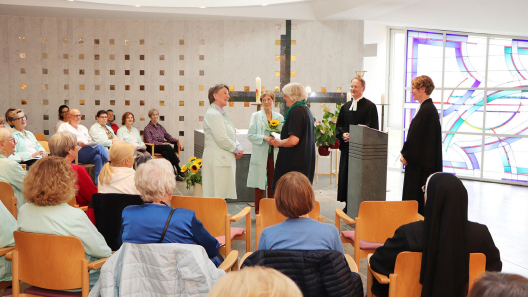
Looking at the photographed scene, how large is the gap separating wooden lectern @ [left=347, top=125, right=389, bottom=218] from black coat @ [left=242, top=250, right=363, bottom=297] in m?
2.77

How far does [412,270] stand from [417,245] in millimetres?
135

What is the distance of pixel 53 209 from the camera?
2.55 meters

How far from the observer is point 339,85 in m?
9.94

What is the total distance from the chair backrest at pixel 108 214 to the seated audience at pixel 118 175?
0.95ft

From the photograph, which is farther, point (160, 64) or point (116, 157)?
point (160, 64)

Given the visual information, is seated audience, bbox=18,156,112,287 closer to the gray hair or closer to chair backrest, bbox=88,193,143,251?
chair backrest, bbox=88,193,143,251

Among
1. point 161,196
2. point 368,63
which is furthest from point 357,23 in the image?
point 161,196

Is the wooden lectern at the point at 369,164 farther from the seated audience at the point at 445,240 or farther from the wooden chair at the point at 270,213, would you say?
the seated audience at the point at 445,240

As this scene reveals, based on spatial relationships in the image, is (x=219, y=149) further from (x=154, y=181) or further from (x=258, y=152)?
(x=154, y=181)

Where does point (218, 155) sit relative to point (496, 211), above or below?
above

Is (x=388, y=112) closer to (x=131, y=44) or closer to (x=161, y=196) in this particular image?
(x=131, y=44)

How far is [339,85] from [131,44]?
184 inches

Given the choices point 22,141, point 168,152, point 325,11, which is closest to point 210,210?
point 22,141

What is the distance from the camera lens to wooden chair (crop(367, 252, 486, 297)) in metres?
2.29
